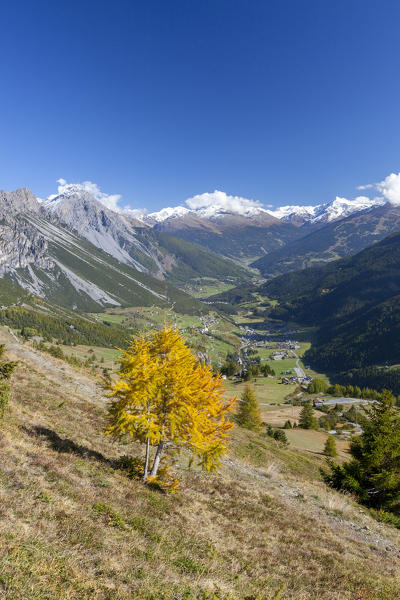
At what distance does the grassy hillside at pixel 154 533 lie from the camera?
7.37m

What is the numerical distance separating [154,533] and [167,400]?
605 cm

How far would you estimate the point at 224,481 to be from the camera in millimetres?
21984

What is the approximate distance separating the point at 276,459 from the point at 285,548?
81.1 feet

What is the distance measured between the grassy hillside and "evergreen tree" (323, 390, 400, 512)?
15.7 ft

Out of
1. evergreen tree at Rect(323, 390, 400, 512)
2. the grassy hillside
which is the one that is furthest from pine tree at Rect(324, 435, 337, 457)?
the grassy hillside

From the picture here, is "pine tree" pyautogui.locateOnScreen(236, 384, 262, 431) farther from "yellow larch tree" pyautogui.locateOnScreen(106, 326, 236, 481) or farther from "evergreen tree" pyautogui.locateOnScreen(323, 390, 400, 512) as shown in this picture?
"yellow larch tree" pyautogui.locateOnScreen(106, 326, 236, 481)

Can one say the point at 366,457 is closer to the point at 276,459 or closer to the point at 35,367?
the point at 276,459

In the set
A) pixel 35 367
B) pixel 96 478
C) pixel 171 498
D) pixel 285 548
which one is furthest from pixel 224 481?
pixel 35 367

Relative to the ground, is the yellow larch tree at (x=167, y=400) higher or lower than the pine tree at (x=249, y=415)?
higher

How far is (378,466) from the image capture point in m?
28.1

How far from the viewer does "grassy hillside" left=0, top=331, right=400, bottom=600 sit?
7.37 m

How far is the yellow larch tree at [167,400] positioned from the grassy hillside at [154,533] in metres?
2.83

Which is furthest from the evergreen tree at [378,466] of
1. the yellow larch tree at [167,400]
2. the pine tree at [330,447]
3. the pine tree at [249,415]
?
the pine tree at [249,415]

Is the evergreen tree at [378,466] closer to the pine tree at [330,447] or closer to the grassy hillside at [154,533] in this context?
the grassy hillside at [154,533]
